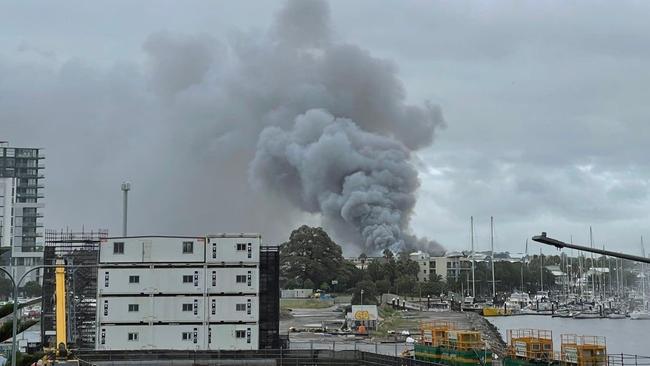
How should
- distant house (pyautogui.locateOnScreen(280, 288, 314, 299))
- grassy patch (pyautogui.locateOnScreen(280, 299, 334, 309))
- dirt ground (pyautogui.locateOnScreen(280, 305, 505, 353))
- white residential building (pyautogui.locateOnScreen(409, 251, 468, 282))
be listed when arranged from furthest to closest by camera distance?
white residential building (pyautogui.locateOnScreen(409, 251, 468, 282)) → distant house (pyautogui.locateOnScreen(280, 288, 314, 299)) → grassy patch (pyautogui.locateOnScreen(280, 299, 334, 309)) → dirt ground (pyautogui.locateOnScreen(280, 305, 505, 353))

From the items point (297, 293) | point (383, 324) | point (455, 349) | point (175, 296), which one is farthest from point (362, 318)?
point (455, 349)

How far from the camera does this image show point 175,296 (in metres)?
48.3

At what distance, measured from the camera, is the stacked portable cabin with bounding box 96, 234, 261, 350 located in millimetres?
48125

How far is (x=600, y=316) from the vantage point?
137250 mm

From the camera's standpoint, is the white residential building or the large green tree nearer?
the large green tree

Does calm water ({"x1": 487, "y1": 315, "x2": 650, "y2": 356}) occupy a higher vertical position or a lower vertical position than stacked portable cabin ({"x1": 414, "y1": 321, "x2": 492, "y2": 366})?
lower

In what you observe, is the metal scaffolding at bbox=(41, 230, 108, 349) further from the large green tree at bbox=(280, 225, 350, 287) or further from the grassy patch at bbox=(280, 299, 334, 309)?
Result: the large green tree at bbox=(280, 225, 350, 287)

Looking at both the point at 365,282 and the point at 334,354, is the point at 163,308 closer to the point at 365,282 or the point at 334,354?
the point at 334,354

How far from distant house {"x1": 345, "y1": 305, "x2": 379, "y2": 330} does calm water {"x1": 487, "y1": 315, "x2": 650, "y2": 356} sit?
661 inches

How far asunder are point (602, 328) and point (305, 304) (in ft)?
132

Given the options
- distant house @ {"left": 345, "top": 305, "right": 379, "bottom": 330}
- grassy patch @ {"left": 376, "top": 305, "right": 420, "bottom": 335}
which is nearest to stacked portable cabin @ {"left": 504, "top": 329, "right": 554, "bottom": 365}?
grassy patch @ {"left": 376, "top": 305, "right": 420, "bottom": 335}

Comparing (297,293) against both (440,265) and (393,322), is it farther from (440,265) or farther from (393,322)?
(440,265)

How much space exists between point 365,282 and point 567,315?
4497 centimetres

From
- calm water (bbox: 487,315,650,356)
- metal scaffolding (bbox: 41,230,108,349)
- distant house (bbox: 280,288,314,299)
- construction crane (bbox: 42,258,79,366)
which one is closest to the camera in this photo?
construction crane (bbox: 42,258,79,366)
